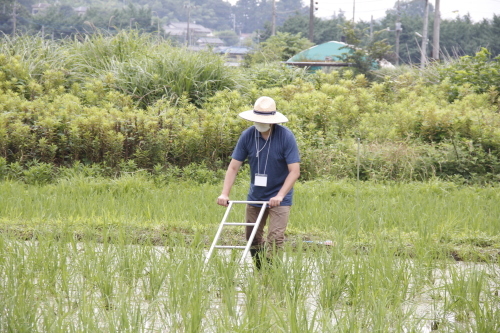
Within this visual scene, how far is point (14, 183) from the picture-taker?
846cm

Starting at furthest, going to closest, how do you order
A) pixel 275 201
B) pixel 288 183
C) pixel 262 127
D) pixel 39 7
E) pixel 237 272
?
pixel 39 7 < pixel 262 127 < pixel 288 183 < pixel 275 201 < pixel 237 272

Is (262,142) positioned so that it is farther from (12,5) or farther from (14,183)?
(12,5)

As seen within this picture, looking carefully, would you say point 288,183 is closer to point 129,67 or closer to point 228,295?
point 228,295

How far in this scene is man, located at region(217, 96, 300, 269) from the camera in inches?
189

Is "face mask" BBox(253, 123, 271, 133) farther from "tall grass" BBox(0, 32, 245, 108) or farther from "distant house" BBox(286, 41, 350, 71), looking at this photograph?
"distant house" BBox(286, 41, 350, 71)

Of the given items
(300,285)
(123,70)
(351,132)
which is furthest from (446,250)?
(123,70)

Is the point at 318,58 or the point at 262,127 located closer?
the point at 262,127

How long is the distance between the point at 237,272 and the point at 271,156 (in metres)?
0.99

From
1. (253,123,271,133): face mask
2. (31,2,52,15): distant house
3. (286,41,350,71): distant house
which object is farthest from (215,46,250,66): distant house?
(31,2,52,15): distant house

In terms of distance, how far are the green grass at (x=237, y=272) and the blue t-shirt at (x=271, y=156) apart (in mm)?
504

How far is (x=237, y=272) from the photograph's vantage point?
4391 mm

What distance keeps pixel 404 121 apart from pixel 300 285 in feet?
23.8

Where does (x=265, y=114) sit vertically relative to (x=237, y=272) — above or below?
above

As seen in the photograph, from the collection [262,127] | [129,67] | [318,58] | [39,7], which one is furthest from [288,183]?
[39,7]
